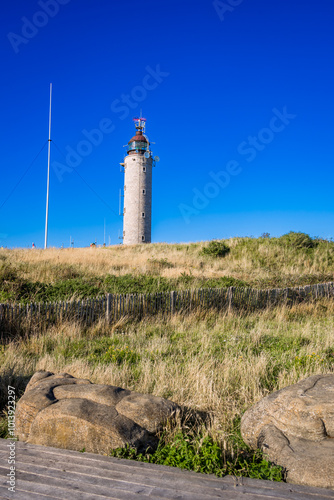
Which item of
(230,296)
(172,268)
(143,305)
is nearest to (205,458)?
(143,305)

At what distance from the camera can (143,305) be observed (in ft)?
34.0

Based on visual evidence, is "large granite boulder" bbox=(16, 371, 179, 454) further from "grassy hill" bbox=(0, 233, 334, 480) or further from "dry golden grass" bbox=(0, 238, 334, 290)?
"dry golden grass" bbox=(0, 238, 334, 290)

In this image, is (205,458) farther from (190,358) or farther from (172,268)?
(172,268)

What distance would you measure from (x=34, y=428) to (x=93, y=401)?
1.99 ft

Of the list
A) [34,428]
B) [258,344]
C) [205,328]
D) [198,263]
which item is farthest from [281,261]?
[34,428]

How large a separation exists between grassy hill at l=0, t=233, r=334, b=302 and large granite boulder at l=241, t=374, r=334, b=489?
8748 millimetres

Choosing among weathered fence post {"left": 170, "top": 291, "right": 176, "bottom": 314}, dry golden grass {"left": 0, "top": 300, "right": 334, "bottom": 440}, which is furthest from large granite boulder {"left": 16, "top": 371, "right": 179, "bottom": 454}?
weathered fence post {"left": 170, "top": 291, "right": 176, "bottom": 314}

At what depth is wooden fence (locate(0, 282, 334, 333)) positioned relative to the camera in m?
8.47

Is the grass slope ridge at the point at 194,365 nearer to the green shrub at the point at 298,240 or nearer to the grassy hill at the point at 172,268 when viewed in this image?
the grassy hill at the point at 172,268

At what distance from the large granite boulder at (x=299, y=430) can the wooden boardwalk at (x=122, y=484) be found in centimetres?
22

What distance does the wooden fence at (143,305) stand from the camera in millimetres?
8469

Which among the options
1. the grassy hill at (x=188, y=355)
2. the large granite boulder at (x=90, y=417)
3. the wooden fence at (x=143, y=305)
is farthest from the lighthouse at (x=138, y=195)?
the large granite boulder at (x=90, y=417)

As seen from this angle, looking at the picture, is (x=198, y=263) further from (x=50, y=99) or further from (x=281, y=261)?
(x=50, y=99)

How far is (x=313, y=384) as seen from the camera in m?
3.81
